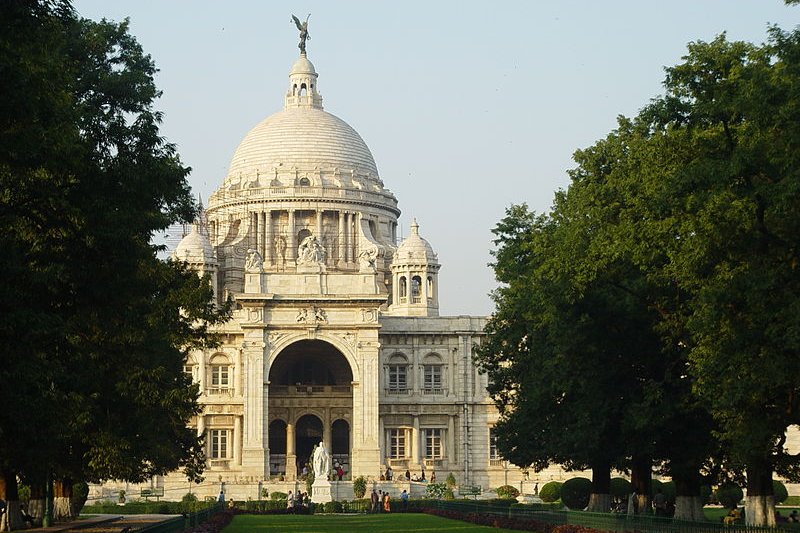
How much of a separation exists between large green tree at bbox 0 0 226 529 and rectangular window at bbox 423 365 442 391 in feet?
196

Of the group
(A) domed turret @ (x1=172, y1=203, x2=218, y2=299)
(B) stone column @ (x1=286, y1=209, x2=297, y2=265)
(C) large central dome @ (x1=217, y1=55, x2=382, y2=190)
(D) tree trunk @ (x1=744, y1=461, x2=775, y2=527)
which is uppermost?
(C) large central dome @ (x1=217, y1=55, x2=382, y2=190)

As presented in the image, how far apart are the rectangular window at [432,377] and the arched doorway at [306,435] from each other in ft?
30.5

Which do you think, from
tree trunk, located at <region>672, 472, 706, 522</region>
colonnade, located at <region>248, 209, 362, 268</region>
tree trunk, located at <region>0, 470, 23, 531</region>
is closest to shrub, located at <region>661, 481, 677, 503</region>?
tree trunk, located at <region>672, 472, 706, 522</region>

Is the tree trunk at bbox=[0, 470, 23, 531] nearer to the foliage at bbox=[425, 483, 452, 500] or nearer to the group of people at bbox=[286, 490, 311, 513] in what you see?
the group of people at bbox=[286, 490, 311, 513]

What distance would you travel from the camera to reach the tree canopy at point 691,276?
120 ft

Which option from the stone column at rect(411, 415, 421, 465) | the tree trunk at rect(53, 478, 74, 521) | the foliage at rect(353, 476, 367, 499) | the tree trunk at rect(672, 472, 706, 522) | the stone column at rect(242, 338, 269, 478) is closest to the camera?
the tree trunk at rect(672, 472, 706, 522)

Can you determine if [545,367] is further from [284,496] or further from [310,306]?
[310,306]

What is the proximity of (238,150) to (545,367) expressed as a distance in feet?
292

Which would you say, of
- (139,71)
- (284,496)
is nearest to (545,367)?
(139,71)

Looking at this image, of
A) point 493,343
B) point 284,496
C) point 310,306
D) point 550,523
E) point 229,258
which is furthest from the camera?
point 229,258

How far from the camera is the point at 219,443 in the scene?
10600 cm

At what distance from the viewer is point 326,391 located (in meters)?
110

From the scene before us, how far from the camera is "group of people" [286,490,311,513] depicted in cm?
7536

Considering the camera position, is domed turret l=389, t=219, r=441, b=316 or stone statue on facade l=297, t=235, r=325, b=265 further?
domed turret l=389, t=219, r=441, b=316
